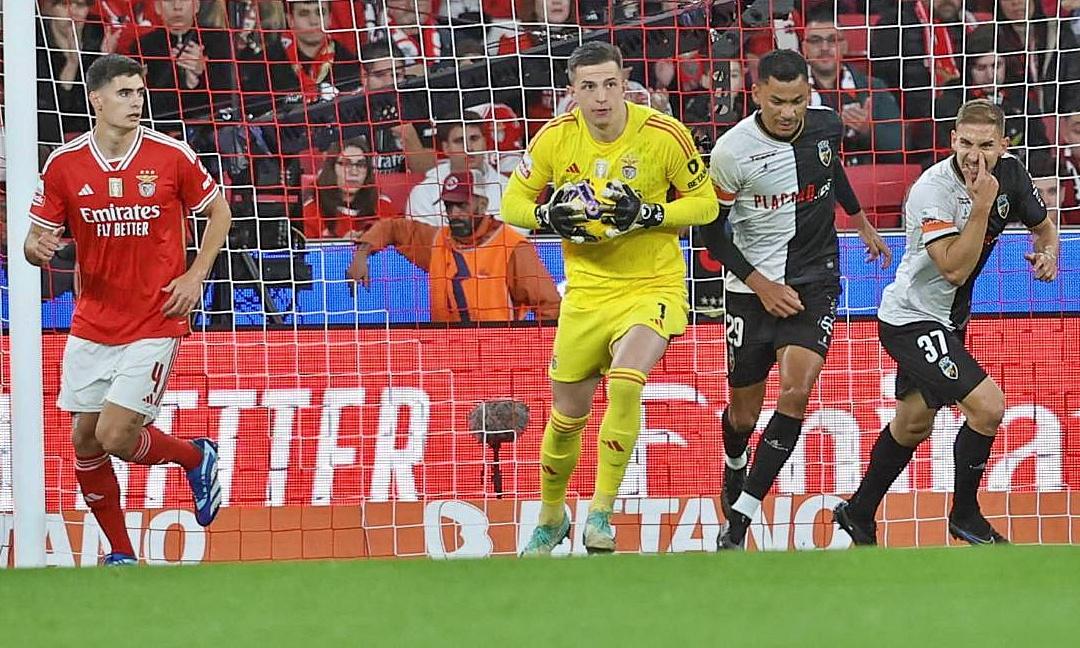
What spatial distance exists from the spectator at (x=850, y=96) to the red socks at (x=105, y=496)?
4.20 m

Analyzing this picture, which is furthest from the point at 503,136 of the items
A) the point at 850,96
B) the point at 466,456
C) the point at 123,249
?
the point at 123,249

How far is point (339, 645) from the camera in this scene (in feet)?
13.3

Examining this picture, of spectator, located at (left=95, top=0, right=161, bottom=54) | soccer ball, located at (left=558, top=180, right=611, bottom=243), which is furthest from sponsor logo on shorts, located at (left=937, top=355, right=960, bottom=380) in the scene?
spectator, located at (left=95, top=0, right=161, bottom=54)

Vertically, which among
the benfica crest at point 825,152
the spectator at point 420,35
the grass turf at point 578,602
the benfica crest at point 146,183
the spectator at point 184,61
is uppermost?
the spectator at point 420,35

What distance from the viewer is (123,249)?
672 centimetres

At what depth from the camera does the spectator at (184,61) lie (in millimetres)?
9094

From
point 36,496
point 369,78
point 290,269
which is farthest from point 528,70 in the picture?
point 36,496

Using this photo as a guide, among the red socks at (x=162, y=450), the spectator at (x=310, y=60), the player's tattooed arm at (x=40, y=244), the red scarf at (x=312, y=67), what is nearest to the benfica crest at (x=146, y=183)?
the player's tattooed arm at (x=40, y=244)

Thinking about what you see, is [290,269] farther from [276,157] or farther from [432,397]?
[432,397]

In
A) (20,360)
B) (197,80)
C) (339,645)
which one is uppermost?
(197,80)

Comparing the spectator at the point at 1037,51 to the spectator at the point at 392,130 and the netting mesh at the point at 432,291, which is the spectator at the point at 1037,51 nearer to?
the netting mesh at the point at 432,291

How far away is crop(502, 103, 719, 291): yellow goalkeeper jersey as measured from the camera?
21.2 ft

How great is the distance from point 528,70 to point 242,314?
2029 mm

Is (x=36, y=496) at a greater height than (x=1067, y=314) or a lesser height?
lesser
